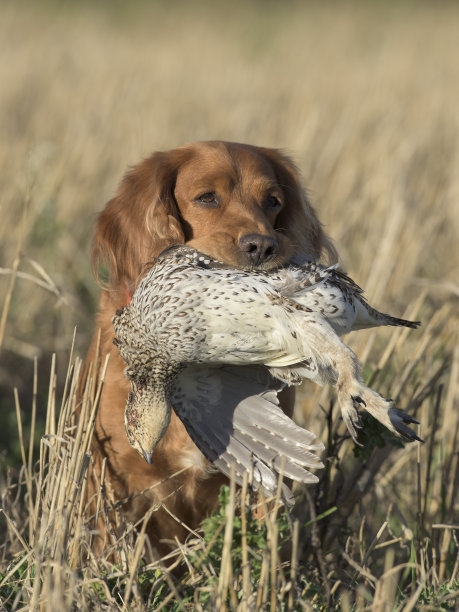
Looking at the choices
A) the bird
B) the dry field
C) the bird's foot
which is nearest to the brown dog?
the dry field

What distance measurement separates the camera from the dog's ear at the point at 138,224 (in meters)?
2.94

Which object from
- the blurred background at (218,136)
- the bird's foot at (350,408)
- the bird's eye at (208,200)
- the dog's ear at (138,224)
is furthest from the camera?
the blurred background at (218,136)

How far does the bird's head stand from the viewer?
87.6 inches

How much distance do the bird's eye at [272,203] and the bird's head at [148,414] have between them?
1106 mm

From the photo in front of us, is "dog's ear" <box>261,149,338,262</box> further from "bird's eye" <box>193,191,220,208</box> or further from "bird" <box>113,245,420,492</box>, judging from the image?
"bird" <box>113,245,420,492</box>

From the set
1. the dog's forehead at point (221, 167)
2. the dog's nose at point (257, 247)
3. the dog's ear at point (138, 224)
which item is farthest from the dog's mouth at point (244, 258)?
the dog's forehead at point (221, 167)

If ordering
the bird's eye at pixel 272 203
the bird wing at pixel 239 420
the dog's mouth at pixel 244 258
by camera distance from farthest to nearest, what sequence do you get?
the bird's eye at pixel 272 203 → the dog's mouth at pixel 244 258 → the bird wing at pixel 239 420

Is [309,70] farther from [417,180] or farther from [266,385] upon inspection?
[266,385]

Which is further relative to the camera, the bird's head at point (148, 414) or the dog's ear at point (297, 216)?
the dog's ear at point (297, 216)

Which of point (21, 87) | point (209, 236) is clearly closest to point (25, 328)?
point (209, 236)

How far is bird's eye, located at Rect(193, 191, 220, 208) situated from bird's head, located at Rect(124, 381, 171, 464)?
0.96 m

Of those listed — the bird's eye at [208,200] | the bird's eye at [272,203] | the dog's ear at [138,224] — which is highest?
the bird's eye at [272,203]

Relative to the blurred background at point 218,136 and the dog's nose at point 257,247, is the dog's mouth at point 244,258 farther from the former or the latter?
the blurred background at point 218,136

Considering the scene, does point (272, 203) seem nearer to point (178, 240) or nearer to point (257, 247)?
point (178, 240)
